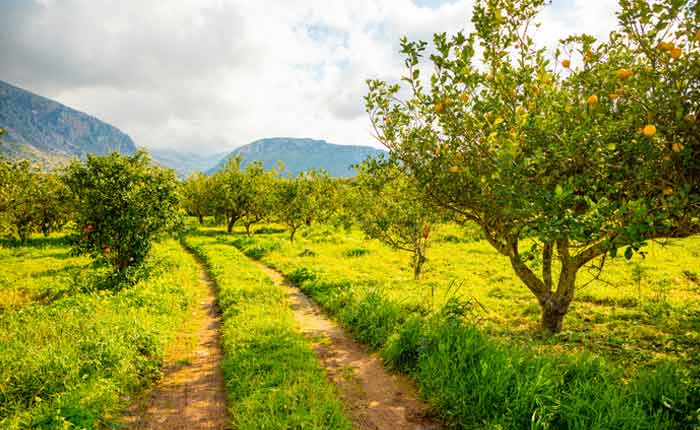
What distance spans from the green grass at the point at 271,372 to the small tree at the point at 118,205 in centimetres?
625

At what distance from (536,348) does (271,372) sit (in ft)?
19.2

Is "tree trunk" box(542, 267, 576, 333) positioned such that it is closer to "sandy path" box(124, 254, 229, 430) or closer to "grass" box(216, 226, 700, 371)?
"grass" box(216, 226, 700, 371)

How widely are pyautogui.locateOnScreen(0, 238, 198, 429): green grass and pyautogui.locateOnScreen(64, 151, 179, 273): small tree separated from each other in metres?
2.80

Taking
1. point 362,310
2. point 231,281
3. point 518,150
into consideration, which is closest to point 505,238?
point 518,150

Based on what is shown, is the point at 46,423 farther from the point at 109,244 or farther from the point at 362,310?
the point at 109,244

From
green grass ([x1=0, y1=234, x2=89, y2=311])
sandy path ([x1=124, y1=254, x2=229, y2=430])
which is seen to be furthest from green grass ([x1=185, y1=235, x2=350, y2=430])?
green grass ([x1=0, y1=234, x2=89, y2=311])

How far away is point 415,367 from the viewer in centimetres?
743

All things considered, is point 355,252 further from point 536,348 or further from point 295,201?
point 536,348

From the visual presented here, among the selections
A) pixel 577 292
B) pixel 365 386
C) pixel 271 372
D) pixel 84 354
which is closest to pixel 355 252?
pixel 577 292

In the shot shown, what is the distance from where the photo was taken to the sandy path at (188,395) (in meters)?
5.96

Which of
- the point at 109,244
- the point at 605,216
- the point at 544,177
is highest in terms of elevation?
the point at 544,177

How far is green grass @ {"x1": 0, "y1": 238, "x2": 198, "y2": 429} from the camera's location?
5.82 m

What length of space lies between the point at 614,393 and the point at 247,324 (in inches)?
338

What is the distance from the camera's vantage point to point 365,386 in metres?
6.94
